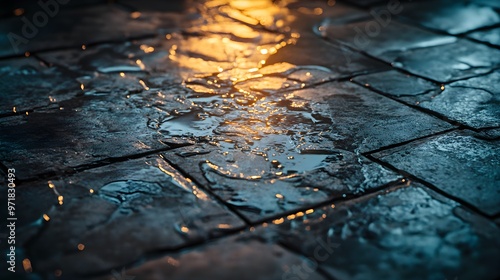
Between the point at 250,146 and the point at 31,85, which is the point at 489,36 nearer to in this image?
the point at 250,146

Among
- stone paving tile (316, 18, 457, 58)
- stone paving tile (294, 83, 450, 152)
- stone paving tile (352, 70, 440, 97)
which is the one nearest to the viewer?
stone paving tile (294, 83, 450, 152)

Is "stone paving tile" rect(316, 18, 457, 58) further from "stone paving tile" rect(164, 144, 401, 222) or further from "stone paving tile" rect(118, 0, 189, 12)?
"stone paving tile" rect(164, 144, 401, 222)

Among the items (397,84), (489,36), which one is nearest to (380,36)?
(489,36)

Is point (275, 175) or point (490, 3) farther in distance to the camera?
point (490, 3)

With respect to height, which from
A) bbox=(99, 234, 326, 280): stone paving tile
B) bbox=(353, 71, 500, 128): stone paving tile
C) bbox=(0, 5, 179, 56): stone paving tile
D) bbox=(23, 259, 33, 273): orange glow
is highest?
bbox=(353, 71, 500, 128): stone paving tile

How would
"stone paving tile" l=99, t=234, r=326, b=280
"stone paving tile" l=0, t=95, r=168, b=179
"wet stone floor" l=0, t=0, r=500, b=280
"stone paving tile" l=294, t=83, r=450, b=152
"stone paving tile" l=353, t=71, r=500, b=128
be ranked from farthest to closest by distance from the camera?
"stone paving tile" l=353, t=71, r=500, b=128 < "stone paving tile" l=294, t=83, r=450, b=152 < "stone paving tile" l=0, t=95, r=168, b=179 < "wet stone floor" l=0, t=0, r=500, b=280 < "stone paving tile" l=99, t=234, r=326, b=280

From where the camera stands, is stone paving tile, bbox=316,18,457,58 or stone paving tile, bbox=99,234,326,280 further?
stone paving tile, bbox=316,18,457,58

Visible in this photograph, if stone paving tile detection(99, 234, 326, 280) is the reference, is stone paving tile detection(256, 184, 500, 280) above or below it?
above

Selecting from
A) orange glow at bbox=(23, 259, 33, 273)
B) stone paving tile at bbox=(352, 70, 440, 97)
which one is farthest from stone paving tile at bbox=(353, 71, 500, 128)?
orange glow at bbox=(23, 259, 33, 273)
